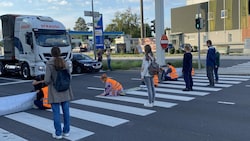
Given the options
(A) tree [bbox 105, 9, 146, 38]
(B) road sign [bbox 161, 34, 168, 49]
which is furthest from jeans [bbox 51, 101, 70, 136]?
(A) tree [bbox 105, 9, 146, 38]

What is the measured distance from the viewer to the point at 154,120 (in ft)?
22.8

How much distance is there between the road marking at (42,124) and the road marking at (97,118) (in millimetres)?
696

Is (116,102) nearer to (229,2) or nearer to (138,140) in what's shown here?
(138,140)

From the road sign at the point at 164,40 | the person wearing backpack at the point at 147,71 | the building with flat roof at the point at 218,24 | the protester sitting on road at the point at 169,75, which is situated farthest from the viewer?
the building with flat roof at the point at 218,24

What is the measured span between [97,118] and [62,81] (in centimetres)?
207

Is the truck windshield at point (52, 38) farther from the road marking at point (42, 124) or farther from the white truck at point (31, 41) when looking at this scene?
the road marking at point (42, 124)

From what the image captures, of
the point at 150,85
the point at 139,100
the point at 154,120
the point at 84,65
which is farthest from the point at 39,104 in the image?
the point at 84,65

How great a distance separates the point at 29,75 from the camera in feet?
56.7

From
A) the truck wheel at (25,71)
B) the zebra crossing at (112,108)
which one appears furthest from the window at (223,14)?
the zebra crossing at (112,108)

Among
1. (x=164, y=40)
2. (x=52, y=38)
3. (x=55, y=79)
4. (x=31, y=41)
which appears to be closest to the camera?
(x=55, y=79)

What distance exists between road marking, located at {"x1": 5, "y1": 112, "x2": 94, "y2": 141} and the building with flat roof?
1516 inches

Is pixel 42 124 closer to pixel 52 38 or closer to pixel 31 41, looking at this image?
pixel 31 41

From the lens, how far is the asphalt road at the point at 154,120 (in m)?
5.82

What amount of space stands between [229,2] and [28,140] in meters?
48.6
